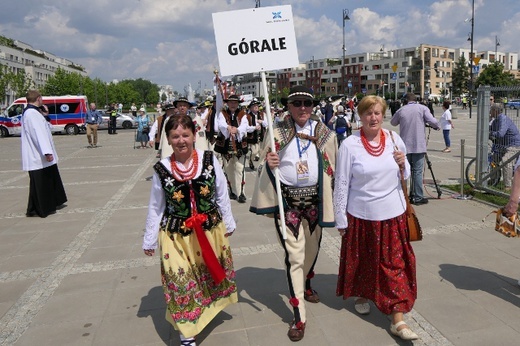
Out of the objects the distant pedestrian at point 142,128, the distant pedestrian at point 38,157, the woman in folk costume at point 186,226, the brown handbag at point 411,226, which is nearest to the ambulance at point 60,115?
the distant pedestrian at point 142,128

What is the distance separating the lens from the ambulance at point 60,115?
28.9m

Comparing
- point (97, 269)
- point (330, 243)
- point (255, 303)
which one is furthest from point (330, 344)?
point (97, 269)

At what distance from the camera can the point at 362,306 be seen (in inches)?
146

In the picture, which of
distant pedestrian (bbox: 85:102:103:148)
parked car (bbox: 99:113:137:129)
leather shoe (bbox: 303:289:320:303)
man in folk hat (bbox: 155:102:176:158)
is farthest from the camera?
parked car (bbox: 99:113:137:129)

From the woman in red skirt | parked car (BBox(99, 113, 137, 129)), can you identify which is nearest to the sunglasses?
the woman in red skirt

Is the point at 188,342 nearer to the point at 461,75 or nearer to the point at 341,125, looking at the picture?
the point at 341,125

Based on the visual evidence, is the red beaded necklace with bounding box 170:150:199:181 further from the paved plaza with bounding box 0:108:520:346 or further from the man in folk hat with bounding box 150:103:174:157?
the man in folk hat with bounding box 150:103:174:157

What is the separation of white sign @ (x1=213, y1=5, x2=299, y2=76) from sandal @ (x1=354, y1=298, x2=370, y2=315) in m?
2.11

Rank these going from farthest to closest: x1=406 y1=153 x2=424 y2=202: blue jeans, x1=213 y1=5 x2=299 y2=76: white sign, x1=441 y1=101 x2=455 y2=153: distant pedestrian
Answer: x1=441 y1=101 x2=455 y2=153: distant pedestrian, x1=406 y1=153 x2=424 y2=202: blue jeans, x1=213 y1=5 x2=299 y2=76: white sign

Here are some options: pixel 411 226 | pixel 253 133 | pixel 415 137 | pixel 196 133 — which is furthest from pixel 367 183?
pixel 253 133

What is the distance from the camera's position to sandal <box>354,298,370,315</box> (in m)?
3.69

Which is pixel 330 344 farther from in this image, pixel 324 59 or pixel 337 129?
pixel 324 59

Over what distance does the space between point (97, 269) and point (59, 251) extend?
1.02 metres

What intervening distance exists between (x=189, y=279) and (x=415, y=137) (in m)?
5.42
